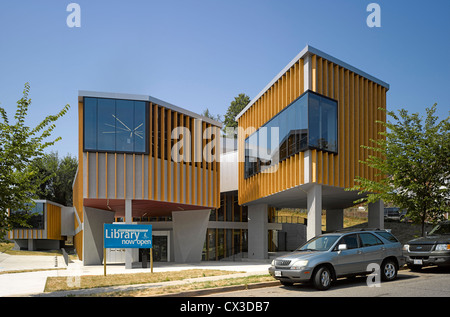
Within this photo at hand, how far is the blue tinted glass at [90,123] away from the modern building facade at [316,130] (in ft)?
34.6

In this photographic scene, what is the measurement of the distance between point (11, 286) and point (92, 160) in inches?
383

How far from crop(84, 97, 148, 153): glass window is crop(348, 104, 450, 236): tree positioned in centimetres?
1283

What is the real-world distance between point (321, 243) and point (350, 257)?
3.14ft

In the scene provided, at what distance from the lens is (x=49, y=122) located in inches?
464

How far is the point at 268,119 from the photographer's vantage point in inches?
1069

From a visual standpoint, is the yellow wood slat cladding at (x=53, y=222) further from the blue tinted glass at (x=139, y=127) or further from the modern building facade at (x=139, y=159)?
the blue tinted glass at (x=139, y=127)

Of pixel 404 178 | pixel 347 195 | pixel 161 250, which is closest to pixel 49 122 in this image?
pixel 404 178

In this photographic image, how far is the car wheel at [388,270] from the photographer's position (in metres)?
13.0

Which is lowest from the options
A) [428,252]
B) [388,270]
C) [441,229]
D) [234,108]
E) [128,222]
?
[388,270]

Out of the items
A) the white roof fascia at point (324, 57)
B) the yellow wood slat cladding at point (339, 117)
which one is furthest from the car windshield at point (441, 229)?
the white roof fascia at point (324, 57)

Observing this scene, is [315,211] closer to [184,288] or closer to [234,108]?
[184,288]

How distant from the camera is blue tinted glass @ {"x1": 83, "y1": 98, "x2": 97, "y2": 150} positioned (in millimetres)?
22906

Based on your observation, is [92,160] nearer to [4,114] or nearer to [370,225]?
[4,114]

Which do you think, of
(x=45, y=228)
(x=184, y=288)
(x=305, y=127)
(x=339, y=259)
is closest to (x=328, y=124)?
(x=305, y=127)
